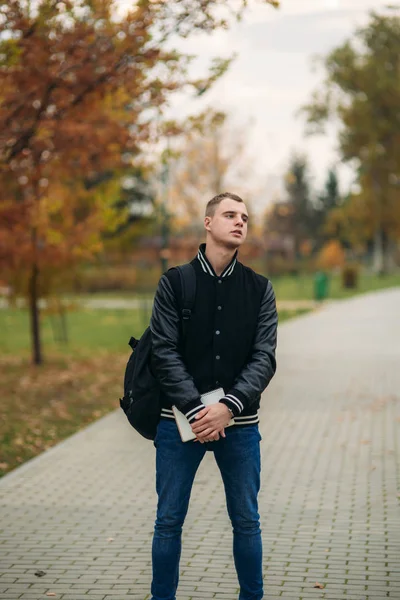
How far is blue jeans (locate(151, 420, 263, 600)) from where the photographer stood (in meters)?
4.16

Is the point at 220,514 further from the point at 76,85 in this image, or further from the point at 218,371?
the point at 76,85

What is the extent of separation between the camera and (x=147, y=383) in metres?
4.20

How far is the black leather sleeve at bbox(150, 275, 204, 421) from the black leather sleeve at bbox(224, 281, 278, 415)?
0.51 feet

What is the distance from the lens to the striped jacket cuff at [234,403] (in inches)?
158

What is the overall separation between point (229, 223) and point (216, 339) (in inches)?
19.3

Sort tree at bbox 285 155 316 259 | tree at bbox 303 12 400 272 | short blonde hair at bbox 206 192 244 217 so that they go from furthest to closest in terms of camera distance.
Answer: tree at bbox 285 155 316 259 < tree at bbox 303 12 400 272 < short blonde hair at bbox 206 192 244 217

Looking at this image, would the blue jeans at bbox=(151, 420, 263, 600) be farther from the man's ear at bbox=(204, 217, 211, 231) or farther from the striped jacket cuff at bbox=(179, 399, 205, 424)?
the man's ear at bbox=(204, 217, 211, 231)

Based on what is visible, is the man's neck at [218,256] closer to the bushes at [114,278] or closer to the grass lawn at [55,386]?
the grass lawn at [55,386]

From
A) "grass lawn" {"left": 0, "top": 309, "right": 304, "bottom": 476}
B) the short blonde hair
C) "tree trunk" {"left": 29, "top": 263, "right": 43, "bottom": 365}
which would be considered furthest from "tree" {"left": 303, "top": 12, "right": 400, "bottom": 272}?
the short blonde hair

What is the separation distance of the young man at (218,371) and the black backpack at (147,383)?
32 millimetres

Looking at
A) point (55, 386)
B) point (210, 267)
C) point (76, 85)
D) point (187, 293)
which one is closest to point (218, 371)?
point (187, 293)

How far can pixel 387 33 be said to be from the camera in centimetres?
5694

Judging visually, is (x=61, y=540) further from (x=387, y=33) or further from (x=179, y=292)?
(x=387, y=33)

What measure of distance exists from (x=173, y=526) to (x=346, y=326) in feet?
62.1
